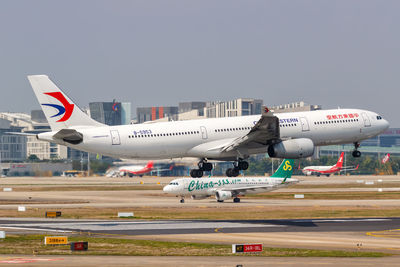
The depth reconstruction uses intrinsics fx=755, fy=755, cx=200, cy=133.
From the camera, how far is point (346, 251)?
48.8m

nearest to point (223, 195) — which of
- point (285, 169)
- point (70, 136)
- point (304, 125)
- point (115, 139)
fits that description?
point (285, 169)

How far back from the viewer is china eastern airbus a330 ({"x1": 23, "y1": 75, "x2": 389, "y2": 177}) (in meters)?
71.6

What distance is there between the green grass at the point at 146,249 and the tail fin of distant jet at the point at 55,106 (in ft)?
61.7

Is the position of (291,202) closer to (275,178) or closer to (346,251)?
(275,178)

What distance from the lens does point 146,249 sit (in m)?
50.3

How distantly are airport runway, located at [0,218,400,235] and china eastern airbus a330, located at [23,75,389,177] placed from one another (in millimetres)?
6642

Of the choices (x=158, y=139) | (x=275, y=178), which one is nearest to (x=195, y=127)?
(x=158, y=139)

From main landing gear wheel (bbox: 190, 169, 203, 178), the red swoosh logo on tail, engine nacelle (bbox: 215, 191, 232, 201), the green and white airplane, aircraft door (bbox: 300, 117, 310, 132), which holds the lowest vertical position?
engine nacelle (bbox: 215, 191, 232, 201)

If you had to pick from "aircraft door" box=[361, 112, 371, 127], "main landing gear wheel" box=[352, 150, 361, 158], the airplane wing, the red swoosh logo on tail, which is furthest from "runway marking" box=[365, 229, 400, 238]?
the red swoosh logo on tail

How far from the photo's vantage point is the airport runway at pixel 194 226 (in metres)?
63.7

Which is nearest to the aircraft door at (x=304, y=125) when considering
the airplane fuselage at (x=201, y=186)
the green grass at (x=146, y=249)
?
the green grass at (x=146, y=249)

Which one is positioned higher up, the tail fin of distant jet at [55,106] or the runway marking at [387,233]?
the tail fin of distant jet at [55,106]

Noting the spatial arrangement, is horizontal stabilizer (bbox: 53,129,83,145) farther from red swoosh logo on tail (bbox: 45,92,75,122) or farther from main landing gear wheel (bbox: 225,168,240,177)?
main landing gear wheel (bbox: 225,168,240,177)

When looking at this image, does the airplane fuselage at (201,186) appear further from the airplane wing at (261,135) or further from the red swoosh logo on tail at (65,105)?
the red swoosh logo on tail at (65,105)
